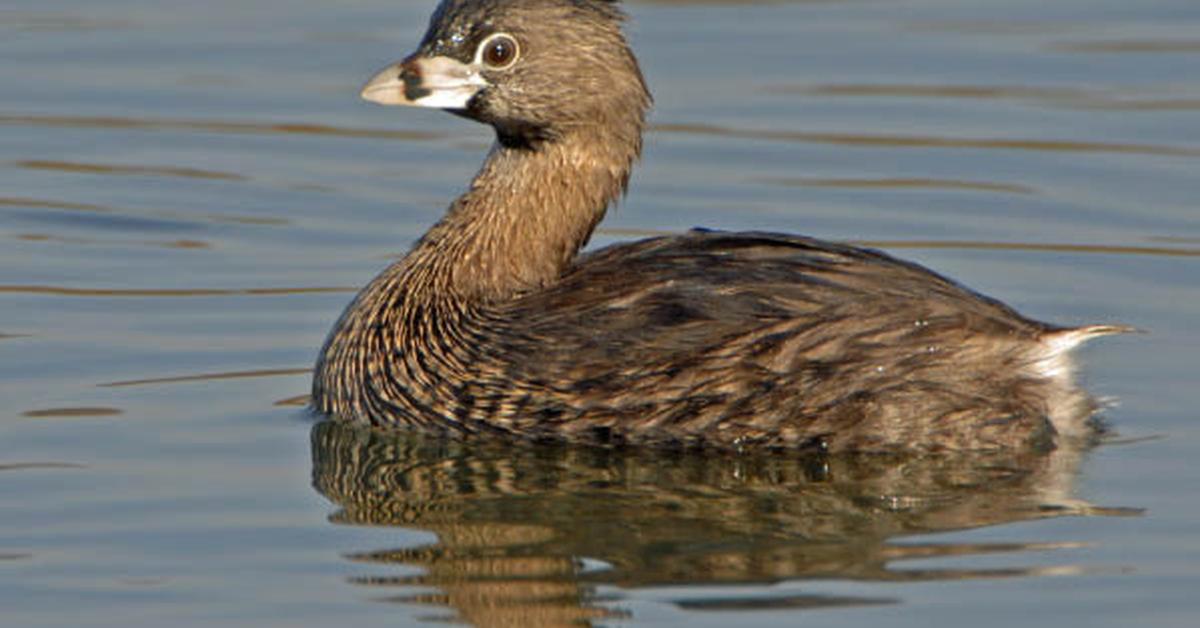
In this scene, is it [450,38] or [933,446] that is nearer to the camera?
[933,446]

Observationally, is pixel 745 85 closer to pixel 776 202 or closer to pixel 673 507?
pixel 776 202

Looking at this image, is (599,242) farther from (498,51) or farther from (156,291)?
(498,51)

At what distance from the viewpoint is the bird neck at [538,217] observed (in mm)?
10055

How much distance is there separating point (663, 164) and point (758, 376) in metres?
4.27

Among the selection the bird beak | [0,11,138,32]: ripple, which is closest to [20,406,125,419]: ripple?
the bird beak

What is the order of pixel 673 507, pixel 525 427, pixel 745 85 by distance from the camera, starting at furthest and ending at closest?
pixel 745 85, pixel 525 427, pixel 673 507

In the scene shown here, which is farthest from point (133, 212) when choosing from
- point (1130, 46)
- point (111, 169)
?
point (1130, 46)

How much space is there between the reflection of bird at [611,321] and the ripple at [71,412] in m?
0.73

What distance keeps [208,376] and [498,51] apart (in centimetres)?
153

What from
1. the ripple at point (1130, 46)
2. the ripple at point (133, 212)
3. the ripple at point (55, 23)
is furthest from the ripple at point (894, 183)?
the ripple at point (55, 23)

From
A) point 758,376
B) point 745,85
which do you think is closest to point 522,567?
point 758,376

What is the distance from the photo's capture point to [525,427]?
30.9 ft

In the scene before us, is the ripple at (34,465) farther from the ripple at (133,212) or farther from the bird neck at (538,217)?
the ripple at (133,212)

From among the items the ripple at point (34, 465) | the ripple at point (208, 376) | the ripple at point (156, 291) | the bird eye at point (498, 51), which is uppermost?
the bird eye at point (498, 51)
